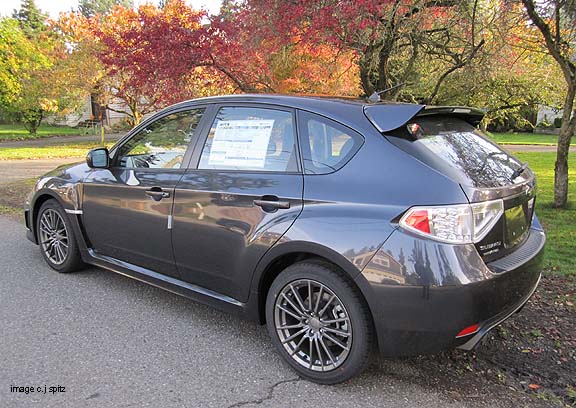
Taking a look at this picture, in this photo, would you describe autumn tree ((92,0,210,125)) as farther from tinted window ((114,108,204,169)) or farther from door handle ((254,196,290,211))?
door handle ((254,196,290,211))

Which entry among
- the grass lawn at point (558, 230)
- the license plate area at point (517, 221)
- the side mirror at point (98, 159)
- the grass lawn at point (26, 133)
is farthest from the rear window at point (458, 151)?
the grass lawn at point (26, 133)

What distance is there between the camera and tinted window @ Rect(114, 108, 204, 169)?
3650 millimetres

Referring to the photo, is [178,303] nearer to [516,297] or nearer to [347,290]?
[347,290]

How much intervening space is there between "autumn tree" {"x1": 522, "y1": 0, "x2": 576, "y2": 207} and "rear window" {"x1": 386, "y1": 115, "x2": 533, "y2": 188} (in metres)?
3.04

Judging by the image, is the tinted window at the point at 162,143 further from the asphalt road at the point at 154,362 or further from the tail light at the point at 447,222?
the tail light at the point at 447,222

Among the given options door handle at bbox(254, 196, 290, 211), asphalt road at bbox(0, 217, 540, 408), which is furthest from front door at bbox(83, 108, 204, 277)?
door handle at bbox(254, 196, 290, 211)

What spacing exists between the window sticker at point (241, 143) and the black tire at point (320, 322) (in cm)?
82

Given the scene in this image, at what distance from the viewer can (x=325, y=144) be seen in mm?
2912

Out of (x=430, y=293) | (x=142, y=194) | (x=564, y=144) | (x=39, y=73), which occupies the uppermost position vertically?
(x=39, y=73)

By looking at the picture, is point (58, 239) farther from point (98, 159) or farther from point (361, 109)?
point (361, 109)

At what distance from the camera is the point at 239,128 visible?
335 cm

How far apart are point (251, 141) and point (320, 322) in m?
1.31

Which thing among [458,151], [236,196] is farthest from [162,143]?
[458,151]

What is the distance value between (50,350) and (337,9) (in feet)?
15.5
